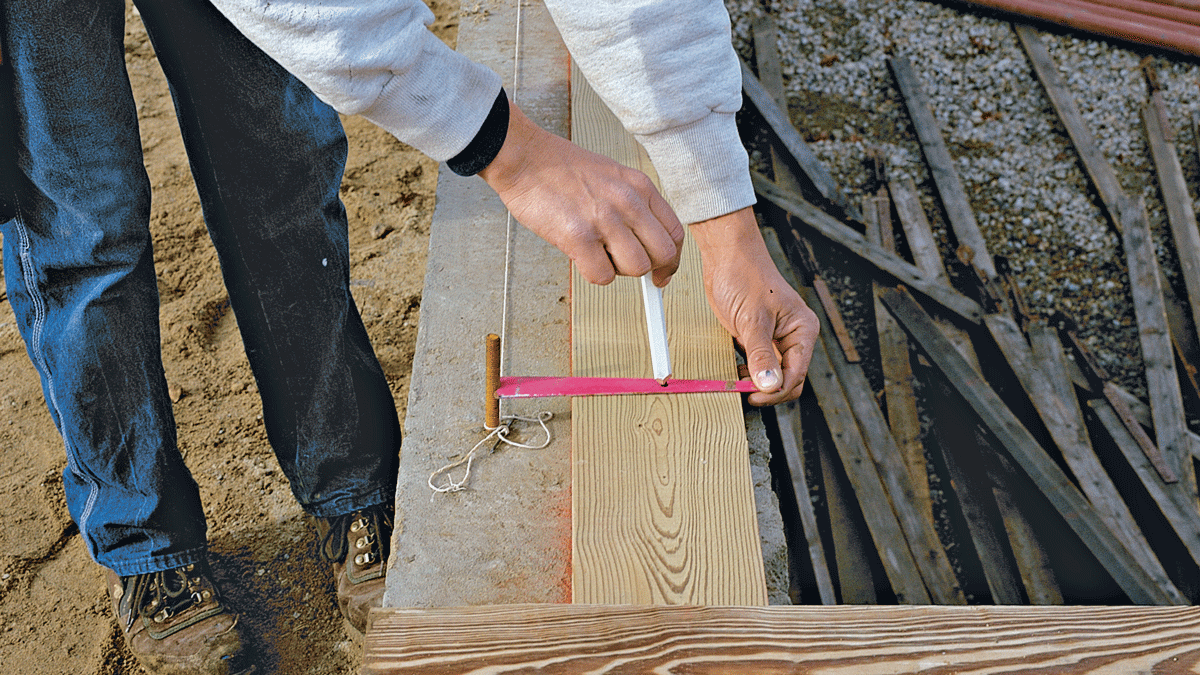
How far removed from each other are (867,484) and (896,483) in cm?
12

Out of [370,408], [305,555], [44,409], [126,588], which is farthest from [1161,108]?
[44,409]

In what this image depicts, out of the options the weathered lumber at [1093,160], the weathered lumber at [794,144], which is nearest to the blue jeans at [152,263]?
the weathered lumber at [794,144]

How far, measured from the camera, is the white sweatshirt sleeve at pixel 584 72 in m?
1.19

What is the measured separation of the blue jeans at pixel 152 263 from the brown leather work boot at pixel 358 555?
0.20 feet

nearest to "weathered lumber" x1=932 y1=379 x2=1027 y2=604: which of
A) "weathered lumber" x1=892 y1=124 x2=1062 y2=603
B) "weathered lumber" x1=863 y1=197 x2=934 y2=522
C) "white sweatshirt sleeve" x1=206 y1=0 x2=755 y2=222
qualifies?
"weathered lumber" x1=892 y1=124 x2=1062 y2=603

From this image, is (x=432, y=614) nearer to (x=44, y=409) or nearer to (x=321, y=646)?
(x=321, y=646)

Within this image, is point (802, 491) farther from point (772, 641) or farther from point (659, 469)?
point (772, 641)

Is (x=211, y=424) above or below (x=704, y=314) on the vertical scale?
below

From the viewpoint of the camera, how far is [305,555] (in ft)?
7.82

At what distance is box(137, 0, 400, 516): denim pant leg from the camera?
1.68m

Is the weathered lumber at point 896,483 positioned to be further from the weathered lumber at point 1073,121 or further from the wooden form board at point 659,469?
the weathered lumber at point 1073,121

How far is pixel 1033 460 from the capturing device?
286 centimetres

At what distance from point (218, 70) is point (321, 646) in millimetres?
1536

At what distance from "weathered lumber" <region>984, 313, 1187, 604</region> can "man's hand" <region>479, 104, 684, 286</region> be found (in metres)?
2.29
